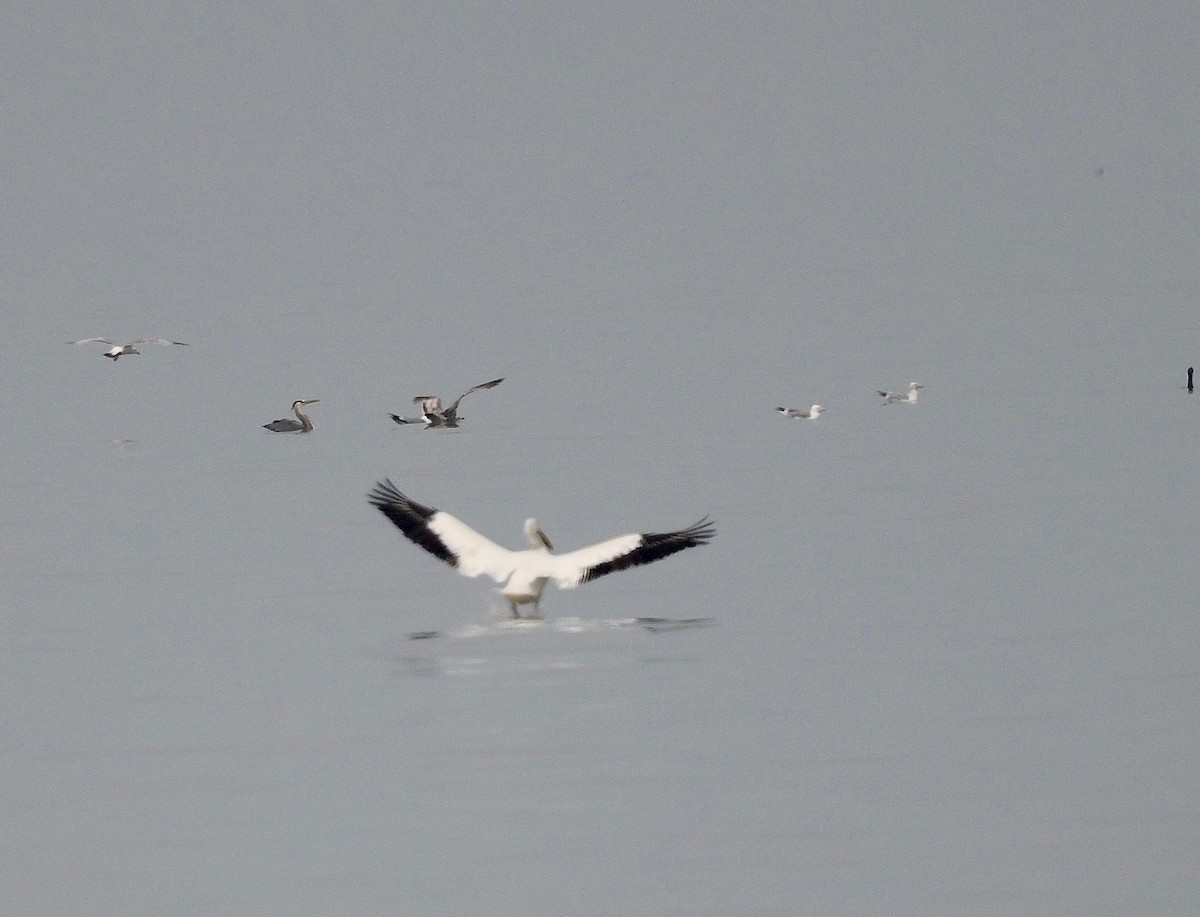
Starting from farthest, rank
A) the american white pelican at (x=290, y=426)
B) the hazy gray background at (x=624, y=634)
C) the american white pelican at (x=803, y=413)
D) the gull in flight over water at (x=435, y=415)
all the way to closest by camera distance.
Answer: the gull in flight over water at (x=435, y=415) → the american white pelican at (x=290, y=426) → the american white pelican at (x=803, y=413) → the hazy gray background at (x=624, y=634)

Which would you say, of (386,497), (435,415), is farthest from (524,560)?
(435,415)

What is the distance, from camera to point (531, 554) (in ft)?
58.3

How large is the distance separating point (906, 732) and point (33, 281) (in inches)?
2118

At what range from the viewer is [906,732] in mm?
13977

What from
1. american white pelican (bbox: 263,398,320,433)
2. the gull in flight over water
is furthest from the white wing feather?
the gull in flight over water

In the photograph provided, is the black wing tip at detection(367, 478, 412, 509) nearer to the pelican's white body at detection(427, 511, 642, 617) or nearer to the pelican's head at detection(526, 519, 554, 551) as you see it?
the pelican's white body at detection(427, 511, 642, 617)

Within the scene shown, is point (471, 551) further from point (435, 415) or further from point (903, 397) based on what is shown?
point (903, 397)

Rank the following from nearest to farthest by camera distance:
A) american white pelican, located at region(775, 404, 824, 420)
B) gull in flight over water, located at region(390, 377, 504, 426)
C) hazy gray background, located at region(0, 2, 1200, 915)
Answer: hazy gray background, located at region(0, 2, 1200, 915), american white pelican, located at region(775, 404, 824, 420), gull in flight over water, located at region(390, 377, 504, 426)

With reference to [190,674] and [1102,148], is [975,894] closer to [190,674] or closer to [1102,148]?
[190,674]

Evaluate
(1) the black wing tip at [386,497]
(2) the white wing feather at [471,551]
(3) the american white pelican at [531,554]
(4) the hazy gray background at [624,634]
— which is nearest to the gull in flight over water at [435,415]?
(4) the hazy gray background at [624,634]

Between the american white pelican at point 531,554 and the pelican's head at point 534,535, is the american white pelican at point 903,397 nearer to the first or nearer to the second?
the american white pelican at point 531,554

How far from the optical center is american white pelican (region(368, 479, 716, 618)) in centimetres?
1747

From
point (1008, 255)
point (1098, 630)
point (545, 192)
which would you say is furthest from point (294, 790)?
point (545, 192)

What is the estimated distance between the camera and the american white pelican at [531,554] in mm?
17469
